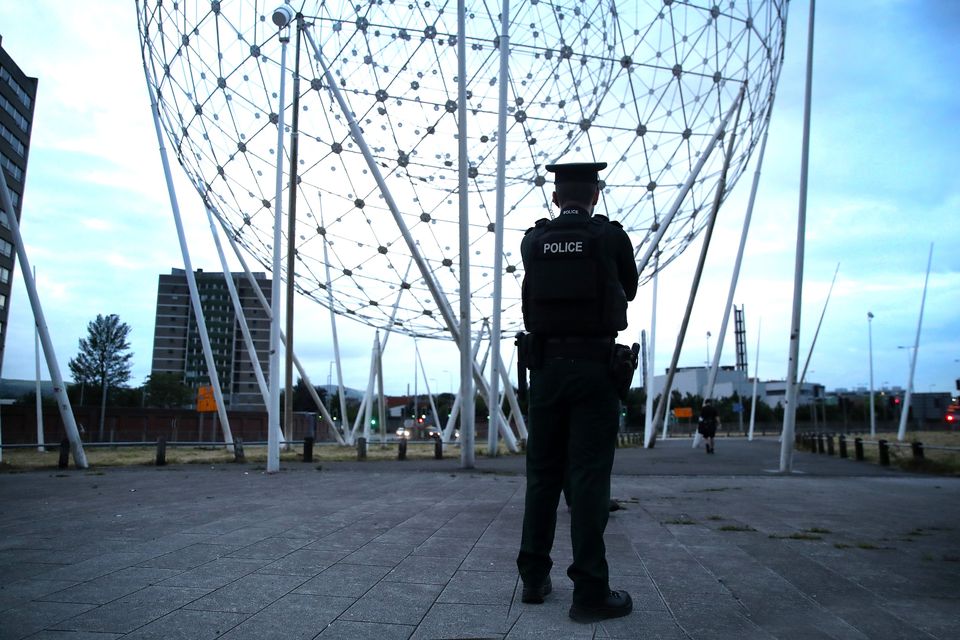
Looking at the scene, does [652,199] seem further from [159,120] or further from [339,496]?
[339,496]

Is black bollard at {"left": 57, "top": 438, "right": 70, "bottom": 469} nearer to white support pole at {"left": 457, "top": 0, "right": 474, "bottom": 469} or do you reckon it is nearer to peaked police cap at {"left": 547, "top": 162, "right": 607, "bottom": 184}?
white support pole at {"left": 457, "top": 0, "right": 474, "bottom": 469}

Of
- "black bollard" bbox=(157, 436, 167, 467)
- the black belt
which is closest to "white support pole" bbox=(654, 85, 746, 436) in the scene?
"black bollard" bbox=(157, 436, 167, 467)

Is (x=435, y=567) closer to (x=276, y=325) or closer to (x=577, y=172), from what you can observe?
(x=577, y=172)

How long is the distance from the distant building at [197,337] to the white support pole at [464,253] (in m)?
141

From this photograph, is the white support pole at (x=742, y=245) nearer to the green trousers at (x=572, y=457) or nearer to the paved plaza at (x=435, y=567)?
the paved plaza at (x=435, y=567)

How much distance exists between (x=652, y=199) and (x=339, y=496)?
1753cm

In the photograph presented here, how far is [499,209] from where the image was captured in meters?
17.9

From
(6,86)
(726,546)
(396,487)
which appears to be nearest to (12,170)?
(6,86)

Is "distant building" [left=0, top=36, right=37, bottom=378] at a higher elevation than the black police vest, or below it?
higher

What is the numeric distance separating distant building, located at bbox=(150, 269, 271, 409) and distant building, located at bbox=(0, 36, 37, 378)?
7766 centimetres

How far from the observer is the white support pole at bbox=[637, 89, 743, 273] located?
2062cm

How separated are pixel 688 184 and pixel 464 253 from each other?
901 cm

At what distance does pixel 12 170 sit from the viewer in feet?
221

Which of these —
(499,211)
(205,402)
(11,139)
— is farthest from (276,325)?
(11,139)
